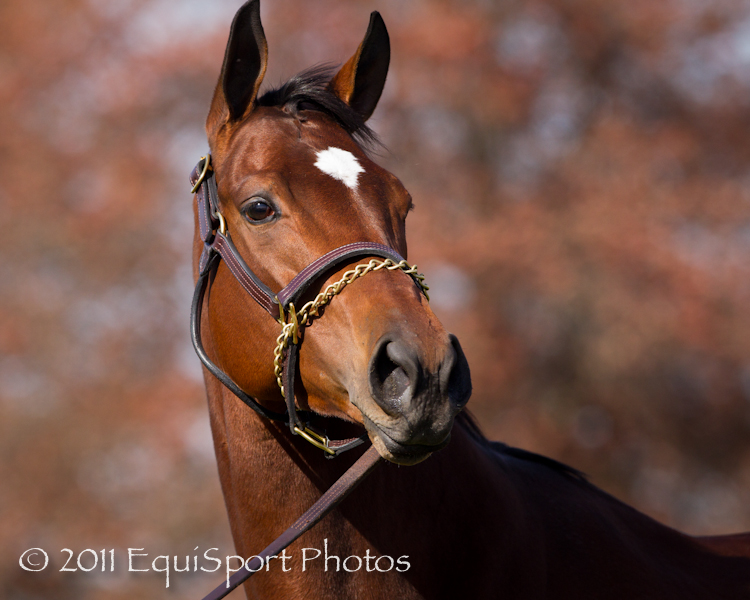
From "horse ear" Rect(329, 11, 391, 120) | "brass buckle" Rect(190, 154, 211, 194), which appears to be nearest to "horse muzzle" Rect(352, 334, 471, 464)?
"brass buckle" Rect(190, 154, 211, 194)

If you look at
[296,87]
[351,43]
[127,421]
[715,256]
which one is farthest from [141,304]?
[296,87]

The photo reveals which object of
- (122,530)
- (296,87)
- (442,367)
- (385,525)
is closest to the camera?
(442,367)

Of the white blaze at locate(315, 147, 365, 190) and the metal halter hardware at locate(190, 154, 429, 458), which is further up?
the white blaze at locate(315, 147, 365, 190)

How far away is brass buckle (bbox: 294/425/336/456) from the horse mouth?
38cm

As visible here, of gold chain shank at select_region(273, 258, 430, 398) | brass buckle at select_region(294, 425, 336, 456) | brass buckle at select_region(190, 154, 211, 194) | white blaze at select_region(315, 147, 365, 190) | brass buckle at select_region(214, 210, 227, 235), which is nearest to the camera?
gold chain shank at select_region(273, 258, 430, 398)

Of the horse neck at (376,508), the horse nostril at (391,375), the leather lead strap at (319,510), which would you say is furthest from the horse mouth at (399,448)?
the horse neck at (376,508)

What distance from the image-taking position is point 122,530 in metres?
13.9

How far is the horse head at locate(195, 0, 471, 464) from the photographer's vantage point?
2.29 metres

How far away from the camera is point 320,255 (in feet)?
8.79

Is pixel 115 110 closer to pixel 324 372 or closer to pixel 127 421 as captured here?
pixel 127 421

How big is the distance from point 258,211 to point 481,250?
11.1 metres

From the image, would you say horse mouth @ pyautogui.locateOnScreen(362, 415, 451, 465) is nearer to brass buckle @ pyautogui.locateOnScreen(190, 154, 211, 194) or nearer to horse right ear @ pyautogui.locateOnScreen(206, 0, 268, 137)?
brass buckle @ pyautogui.locateOnScreen(190, 154, 211, 194)

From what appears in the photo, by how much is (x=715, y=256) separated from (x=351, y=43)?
830 cm

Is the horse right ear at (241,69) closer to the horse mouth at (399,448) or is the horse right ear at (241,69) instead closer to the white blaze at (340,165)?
the white blaze at (340,165)
